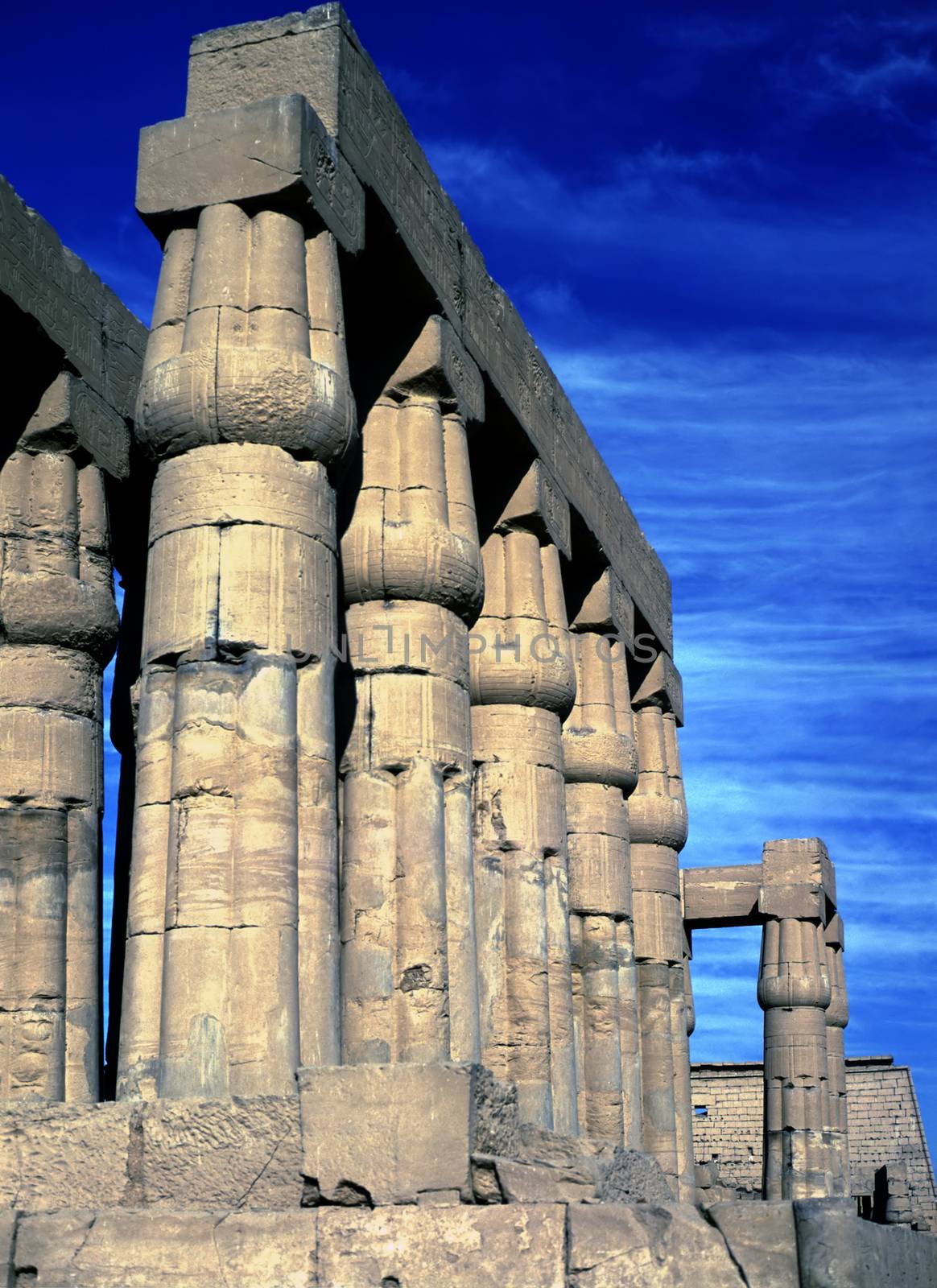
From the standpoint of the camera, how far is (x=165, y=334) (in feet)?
39.3

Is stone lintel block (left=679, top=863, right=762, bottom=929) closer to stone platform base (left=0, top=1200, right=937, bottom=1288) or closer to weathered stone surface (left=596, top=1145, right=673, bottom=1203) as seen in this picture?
weathered stone surface (left=596, top=1145, right=673, bottom=1203)

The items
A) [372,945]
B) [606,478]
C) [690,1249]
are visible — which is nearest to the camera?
[690,1249]

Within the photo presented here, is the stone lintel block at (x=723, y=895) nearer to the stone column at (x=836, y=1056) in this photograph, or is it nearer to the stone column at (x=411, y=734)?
the stone column at (x=836, y=1056)

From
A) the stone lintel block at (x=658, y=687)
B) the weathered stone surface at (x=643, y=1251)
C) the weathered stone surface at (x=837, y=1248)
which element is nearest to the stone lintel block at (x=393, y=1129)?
the weathered stone surface at (x=643, y=1251)

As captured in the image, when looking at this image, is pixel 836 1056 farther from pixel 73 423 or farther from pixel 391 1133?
pixel 391 1133

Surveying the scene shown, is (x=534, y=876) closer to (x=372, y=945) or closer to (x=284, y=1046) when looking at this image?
(x=372, y=945)

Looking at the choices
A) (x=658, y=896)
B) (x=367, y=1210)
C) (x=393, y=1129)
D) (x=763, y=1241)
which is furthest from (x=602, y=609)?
(x=763, y=1241)

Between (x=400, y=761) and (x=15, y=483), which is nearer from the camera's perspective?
(x=400, y=761)

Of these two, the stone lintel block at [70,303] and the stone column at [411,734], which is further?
the stone lintel block at [70,303]

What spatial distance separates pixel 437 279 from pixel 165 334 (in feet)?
11.3

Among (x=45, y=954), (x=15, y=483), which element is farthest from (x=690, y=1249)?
(x=15, y=483)

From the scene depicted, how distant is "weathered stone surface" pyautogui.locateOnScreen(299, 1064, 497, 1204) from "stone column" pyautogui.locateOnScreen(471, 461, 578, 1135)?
6816 mm

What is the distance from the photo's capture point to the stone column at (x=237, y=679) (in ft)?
33.6

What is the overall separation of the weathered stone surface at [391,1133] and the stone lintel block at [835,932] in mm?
24153
